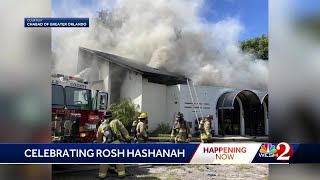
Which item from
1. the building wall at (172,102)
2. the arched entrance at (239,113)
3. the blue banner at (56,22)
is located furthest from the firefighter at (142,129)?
the blue banner at (56,22)

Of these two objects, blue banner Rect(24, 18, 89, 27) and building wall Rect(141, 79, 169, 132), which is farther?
building wall Rect(141, 79, 169, 132)

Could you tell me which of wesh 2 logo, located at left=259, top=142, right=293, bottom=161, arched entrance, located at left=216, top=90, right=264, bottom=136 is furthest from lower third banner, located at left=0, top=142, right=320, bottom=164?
arched entrance, located at left=216, top=90, right=264, bottom=136

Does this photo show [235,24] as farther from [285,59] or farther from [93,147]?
[93,147]

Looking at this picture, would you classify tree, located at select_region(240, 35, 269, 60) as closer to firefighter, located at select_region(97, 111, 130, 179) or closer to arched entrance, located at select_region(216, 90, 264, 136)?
arched entrance, located at select_region(216, 90, 264, 136)

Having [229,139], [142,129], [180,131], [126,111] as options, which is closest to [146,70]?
[126,111]

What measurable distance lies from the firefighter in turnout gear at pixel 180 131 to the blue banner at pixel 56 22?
1.25 meters

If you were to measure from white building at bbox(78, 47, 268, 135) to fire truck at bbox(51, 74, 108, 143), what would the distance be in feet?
0.41

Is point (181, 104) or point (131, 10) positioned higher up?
point (131, 10)

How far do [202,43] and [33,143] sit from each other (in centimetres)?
186

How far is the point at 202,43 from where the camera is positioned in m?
4.98

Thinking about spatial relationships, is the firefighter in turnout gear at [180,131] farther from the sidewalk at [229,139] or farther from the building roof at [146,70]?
the building roof at [146,70]

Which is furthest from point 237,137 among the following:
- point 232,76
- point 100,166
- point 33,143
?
point 33,143

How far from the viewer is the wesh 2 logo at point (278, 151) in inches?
190

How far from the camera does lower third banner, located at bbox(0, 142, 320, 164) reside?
482 cm
